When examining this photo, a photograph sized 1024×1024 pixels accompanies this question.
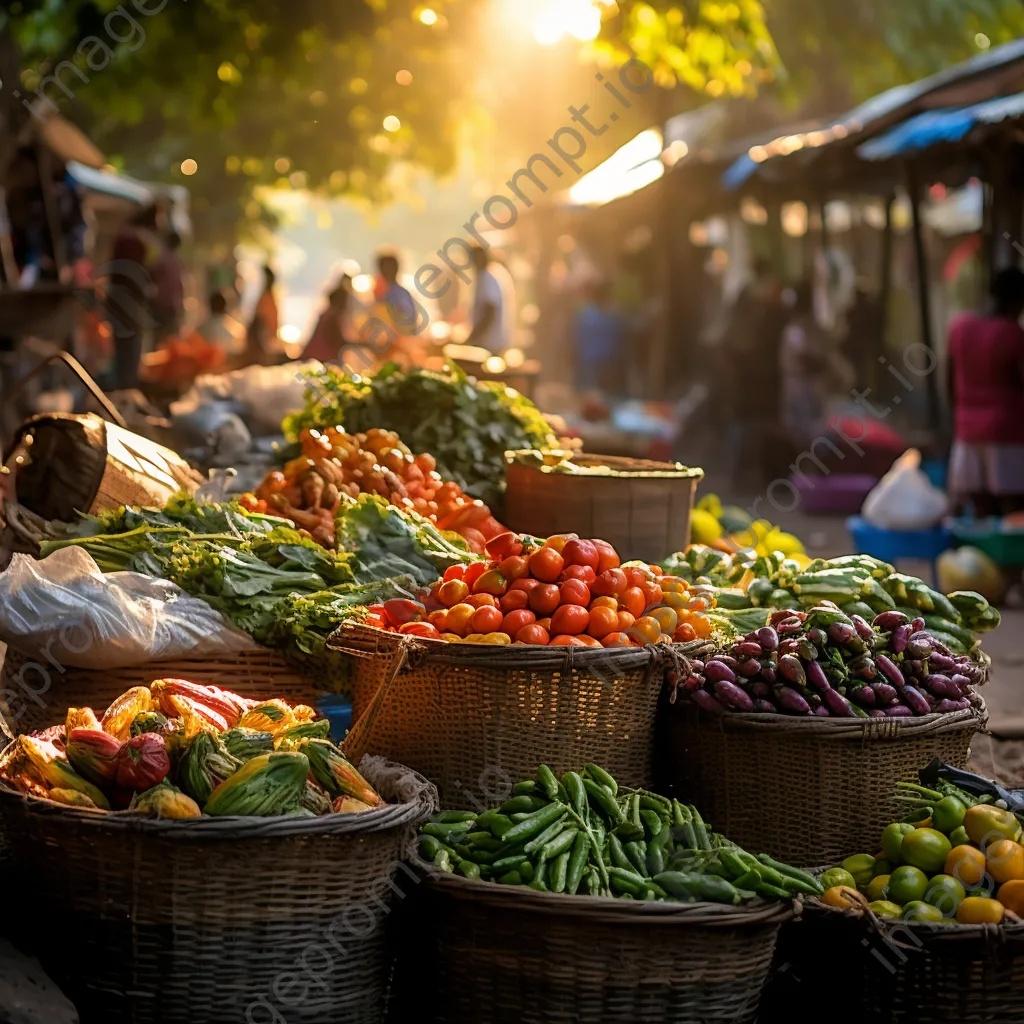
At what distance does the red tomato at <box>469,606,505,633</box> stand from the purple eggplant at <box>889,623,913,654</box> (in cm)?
112

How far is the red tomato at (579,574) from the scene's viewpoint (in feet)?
13.8

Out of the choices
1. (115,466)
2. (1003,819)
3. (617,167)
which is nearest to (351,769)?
(1003,819)

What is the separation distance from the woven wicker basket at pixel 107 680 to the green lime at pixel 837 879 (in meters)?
1.67

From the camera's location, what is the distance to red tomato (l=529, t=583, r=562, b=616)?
13.5 feet

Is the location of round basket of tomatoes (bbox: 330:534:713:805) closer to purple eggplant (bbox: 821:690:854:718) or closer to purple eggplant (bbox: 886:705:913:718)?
purple eggplant (bbox: 821:690:854:718)

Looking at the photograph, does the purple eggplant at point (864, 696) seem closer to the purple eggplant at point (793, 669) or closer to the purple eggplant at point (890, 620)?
the purple eggplant at point (793, 669)

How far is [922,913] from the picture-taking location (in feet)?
11.6

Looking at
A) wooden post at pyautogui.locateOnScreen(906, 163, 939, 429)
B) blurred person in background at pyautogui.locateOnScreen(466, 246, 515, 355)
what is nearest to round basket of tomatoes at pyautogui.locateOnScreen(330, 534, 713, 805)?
blurred person in background at pyautogui.locateOnScreen(466, 246, 515, 355)

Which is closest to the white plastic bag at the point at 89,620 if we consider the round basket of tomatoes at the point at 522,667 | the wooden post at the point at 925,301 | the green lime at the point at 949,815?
the round basket of tomatoes at the point at 522,667

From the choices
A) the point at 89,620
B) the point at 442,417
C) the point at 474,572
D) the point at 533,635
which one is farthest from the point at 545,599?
the point at 442,417

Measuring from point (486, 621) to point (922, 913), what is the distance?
4.43 feet

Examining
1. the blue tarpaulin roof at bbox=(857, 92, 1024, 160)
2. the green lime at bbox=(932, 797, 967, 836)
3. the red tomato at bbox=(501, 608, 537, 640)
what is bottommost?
the green lime at bbox=(932, 797, 967, 836)

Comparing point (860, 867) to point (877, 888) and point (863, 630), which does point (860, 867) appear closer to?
point (877, 888)

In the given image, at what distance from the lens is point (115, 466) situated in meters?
5.39
